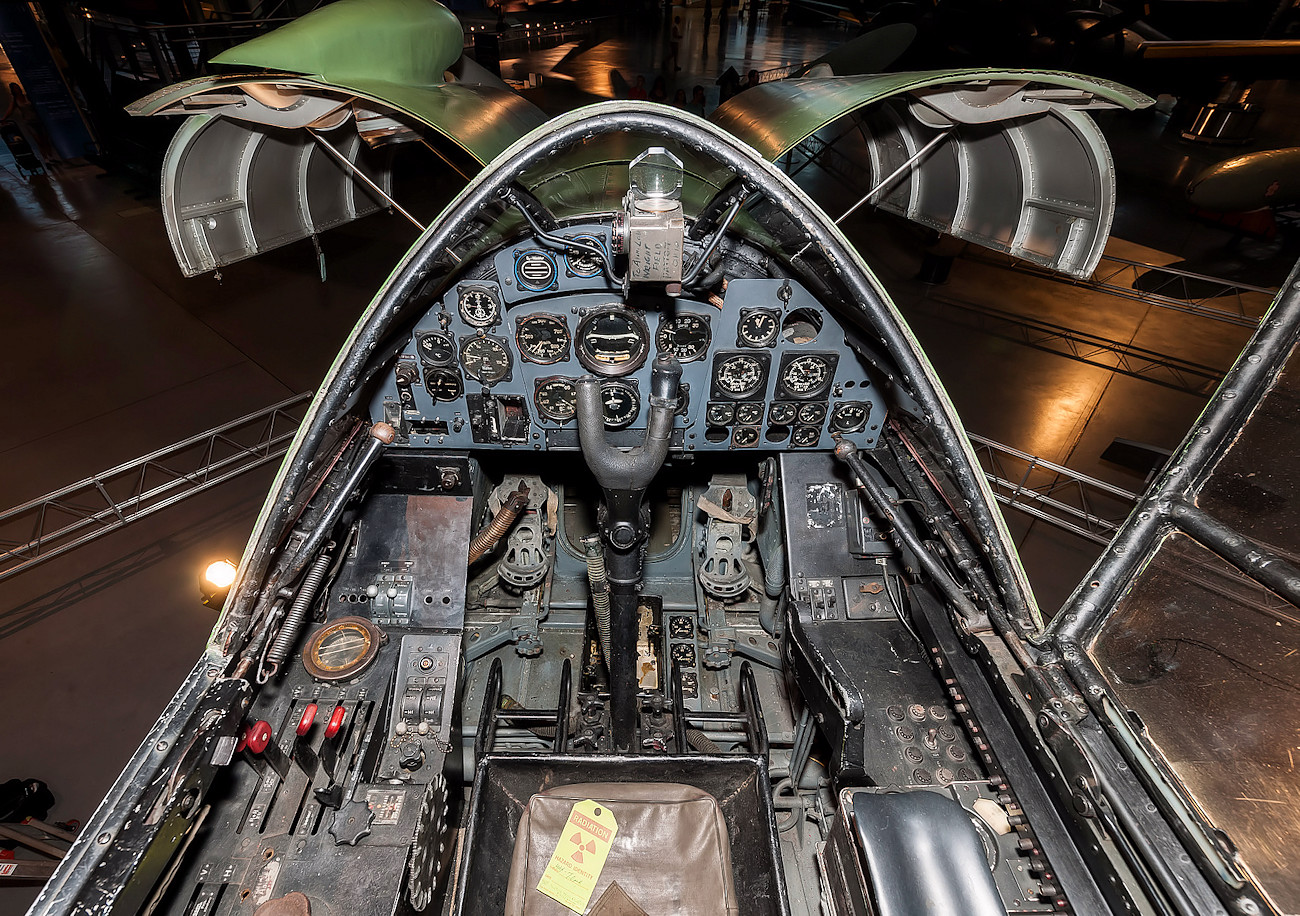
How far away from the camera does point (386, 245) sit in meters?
7.92

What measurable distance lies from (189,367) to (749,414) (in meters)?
5.58

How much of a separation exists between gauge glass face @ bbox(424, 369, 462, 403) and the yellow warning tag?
78.3 inches

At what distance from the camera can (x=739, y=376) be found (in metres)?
3.09

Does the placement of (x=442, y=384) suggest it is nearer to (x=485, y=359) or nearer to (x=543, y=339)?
(x=485, y=359)

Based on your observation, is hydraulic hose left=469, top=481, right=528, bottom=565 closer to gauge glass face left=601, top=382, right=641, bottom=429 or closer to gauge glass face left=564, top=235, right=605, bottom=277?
gauge glass face left=601, top=382, right=641, bottom=429

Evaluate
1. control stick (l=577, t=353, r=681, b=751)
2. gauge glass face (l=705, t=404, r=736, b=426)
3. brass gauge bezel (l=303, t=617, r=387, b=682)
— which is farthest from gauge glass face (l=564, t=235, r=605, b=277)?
brass gauge bezel (l=303, t=617, r=387, b=682)

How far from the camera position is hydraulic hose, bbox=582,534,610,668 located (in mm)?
2879

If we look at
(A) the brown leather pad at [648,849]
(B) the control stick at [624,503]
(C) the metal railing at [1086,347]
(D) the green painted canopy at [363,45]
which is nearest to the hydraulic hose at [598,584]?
(B) the control stick at [624,503]

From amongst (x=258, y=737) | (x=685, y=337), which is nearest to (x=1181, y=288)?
(x=685, y=337)

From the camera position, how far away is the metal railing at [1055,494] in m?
4.44

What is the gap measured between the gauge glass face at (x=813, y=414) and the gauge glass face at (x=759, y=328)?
0.44 metres

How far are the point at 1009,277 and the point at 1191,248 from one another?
2.02 m

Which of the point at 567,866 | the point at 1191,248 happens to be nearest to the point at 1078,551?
the point at 567,866

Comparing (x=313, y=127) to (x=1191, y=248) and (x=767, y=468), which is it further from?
(x=1191, y=248)
